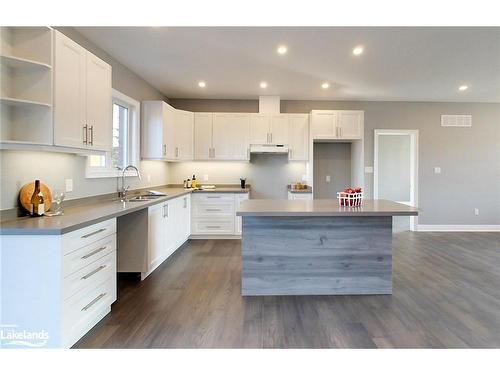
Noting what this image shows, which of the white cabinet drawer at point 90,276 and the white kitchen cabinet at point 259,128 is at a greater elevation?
the white kitchen cabinet at point 259,128

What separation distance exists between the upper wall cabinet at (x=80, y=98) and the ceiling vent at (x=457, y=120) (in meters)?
6.45

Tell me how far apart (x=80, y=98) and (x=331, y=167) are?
498 centimetres

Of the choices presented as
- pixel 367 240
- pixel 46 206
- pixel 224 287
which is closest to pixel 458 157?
pixel 367 240

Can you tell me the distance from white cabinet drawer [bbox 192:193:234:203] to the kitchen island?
2.39 metres

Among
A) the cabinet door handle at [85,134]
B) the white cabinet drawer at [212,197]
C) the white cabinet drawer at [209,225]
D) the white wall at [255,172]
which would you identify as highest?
the cabinet door handle at [85,134]

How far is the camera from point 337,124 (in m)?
5.73

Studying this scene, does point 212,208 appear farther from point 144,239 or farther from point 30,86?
point 30,86

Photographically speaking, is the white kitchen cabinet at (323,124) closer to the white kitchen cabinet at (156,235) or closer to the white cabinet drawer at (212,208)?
the white cabinet drawer at (212,208)

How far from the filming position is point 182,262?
4.15 m

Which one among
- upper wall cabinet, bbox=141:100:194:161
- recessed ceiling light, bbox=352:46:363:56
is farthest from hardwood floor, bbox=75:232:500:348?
recessed ceiling light, bbox=352:46:363:56

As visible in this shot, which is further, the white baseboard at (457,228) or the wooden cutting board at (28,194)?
the white baseboard at (457,228)

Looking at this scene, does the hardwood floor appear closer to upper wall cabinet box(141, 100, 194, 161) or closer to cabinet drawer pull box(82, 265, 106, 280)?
cabinet drawer pull box(82, 265, 106, 280)

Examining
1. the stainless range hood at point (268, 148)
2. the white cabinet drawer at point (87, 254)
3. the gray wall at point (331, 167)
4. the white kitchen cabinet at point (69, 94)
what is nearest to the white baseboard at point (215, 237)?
the stainless range hood at point (268, 148)

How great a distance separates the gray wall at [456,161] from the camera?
635 cm
